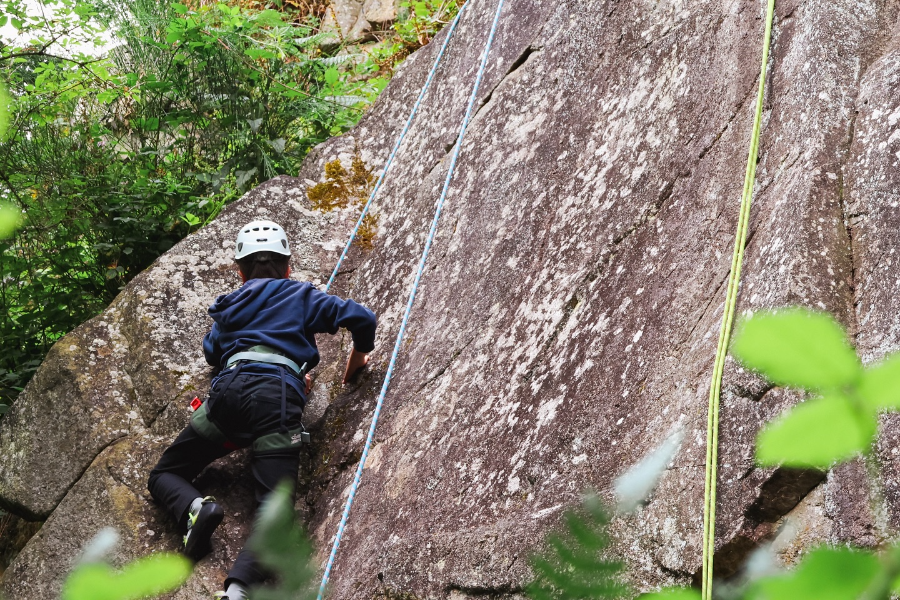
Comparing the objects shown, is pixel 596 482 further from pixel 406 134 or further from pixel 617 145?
pixel 406 134

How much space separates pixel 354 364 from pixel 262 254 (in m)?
0.92

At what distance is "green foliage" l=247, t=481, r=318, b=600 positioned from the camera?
389 millimetres

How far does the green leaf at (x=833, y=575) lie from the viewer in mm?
289

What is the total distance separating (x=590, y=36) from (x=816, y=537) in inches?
129

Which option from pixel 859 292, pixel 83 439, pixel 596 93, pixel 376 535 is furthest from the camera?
pixel 83 439

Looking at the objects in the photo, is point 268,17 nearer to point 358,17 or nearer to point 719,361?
point 358,17

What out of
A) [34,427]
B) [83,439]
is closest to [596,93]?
[83,439]

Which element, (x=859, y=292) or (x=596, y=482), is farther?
(x=596, y=482)

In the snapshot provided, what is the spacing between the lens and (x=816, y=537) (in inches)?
75.1

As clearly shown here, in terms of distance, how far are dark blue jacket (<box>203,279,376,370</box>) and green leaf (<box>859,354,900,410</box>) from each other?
12.3ft

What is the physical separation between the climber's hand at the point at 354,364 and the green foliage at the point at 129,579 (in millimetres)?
3738

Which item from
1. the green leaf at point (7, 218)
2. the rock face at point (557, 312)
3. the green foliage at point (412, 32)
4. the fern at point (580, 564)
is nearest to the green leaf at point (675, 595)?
the fern at point (580, 564)

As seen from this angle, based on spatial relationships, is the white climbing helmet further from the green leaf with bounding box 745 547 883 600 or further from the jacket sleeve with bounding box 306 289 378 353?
the green leaf with bounding box 745 547 883 600

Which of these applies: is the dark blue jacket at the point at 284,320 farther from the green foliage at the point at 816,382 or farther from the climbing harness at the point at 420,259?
the green foliage at the point at 816,382
